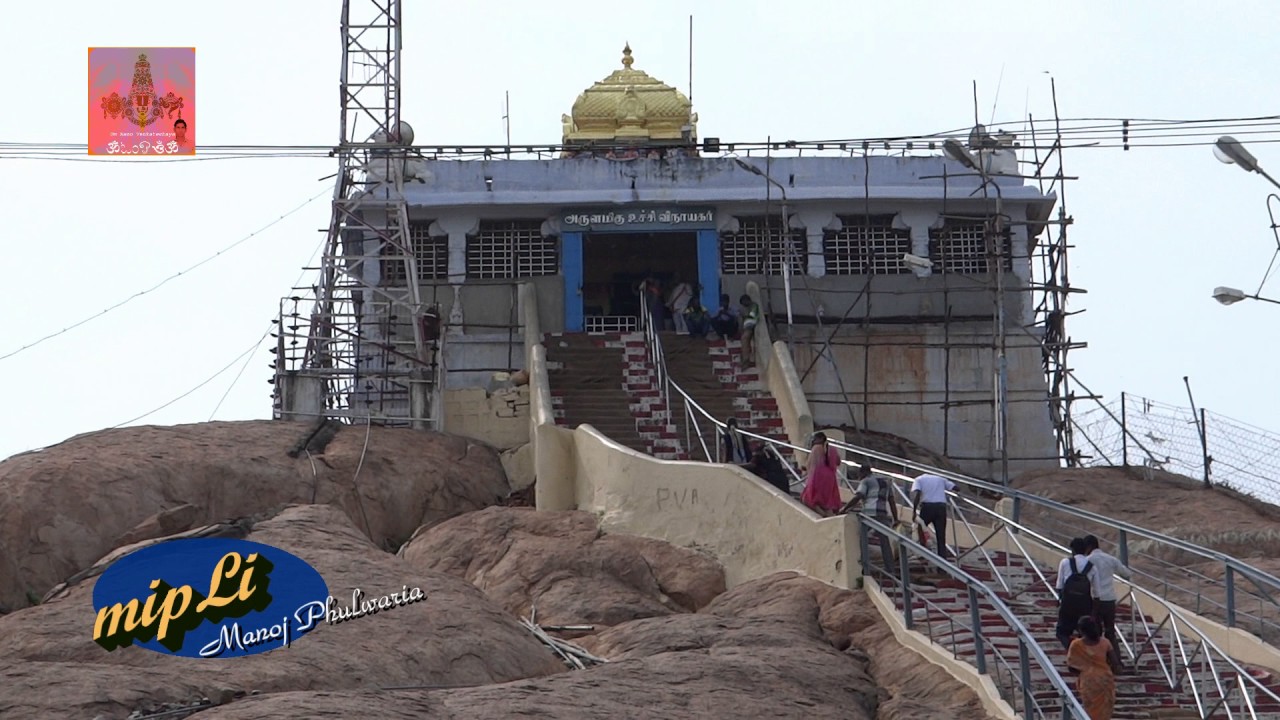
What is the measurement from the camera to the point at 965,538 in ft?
84.9

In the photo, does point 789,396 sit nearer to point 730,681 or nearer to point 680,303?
point 680,303

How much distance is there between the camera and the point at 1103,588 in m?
19.8

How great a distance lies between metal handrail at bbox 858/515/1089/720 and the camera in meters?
17.6

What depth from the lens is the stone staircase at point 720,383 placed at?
3259cm

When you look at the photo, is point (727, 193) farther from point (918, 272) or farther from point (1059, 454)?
point (1059, 454)

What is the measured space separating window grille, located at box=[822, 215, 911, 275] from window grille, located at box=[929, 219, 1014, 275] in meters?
0.53

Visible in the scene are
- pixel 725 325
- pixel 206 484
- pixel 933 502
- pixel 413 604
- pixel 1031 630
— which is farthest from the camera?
pixel 725 325

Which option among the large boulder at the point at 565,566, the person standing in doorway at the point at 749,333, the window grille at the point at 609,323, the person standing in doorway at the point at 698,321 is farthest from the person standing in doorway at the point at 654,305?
the large boulder at the point at 565,566

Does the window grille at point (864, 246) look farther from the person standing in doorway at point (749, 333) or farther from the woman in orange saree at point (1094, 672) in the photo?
the woman in orange saree at point (1094, 672)

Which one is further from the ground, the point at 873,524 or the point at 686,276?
the point at 686,276

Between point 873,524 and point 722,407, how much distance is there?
10.1 metres

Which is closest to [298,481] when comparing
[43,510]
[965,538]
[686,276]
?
[43,510]

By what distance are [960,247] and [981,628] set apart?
1839 cm

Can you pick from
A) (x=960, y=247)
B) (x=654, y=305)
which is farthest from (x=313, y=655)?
(x=960, y=247)
